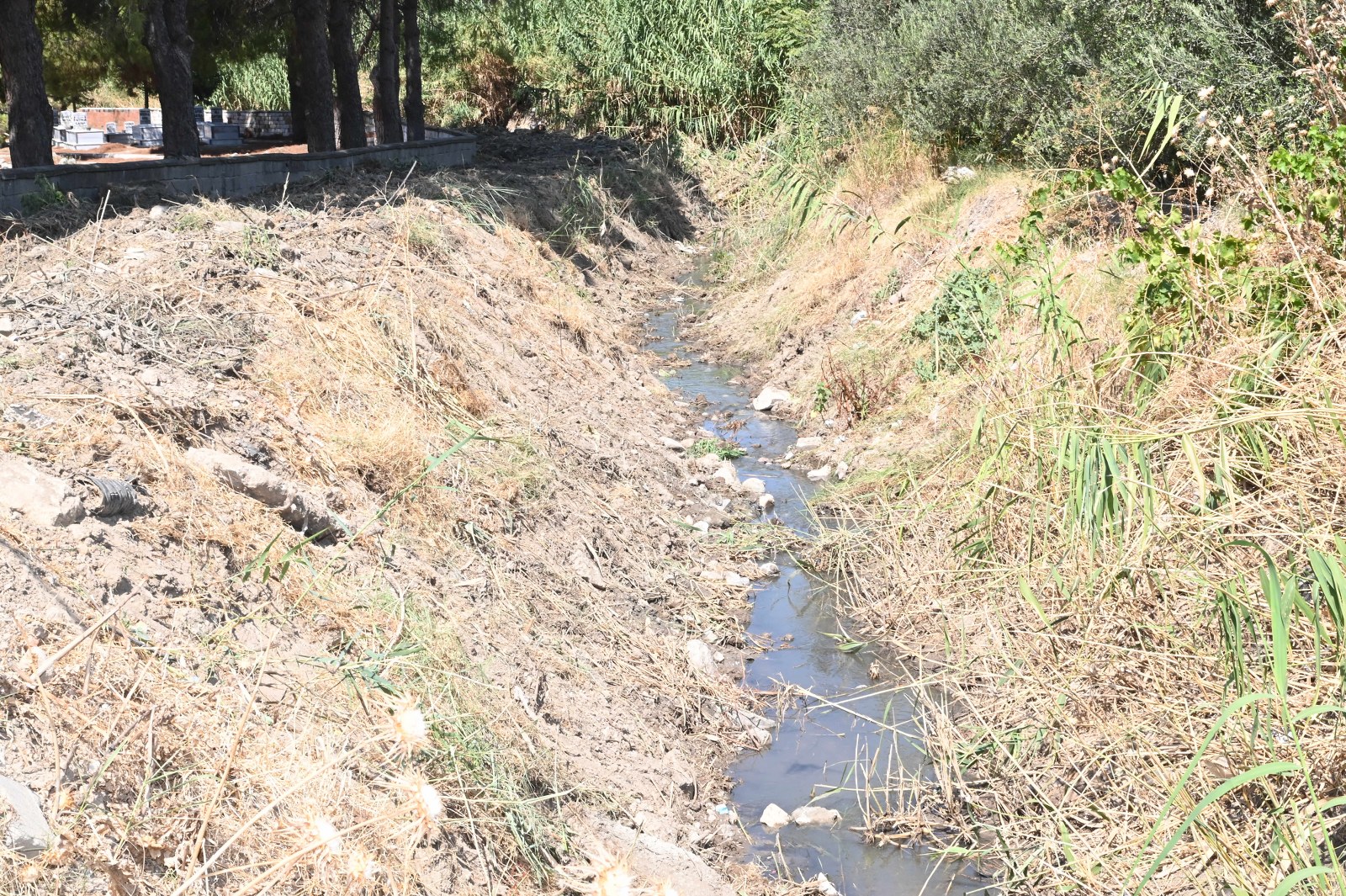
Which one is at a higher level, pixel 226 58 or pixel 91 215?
pixel 226 58

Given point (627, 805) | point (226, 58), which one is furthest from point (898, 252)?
point (226, 58)

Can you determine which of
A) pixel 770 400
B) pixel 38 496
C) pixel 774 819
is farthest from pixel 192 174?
pixel 774 819

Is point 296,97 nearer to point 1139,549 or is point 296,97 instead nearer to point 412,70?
point 412,70

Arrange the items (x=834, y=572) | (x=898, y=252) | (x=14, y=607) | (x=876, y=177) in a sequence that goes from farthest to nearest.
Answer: (x=876, y=177) < (x=898, y=252) < (x=834, y=572) < (x=14, y=607)

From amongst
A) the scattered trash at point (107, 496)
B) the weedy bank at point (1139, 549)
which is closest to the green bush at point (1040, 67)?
the weedy bank at point (1139, 549)

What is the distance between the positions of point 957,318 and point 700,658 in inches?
136

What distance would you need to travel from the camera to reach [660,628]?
224 inches

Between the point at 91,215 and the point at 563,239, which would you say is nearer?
the point at 91,215

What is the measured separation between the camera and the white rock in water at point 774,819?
14.6 feet

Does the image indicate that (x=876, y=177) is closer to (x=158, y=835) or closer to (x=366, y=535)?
(x=366, y=535)

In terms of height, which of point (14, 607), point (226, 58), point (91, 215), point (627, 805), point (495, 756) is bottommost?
point (627, 805)

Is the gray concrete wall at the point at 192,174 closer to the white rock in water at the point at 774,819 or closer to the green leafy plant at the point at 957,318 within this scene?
the green leafy plant at the point at 957,318

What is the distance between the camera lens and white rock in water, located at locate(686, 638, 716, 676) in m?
5.37

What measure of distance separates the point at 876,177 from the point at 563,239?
10.5 feet
